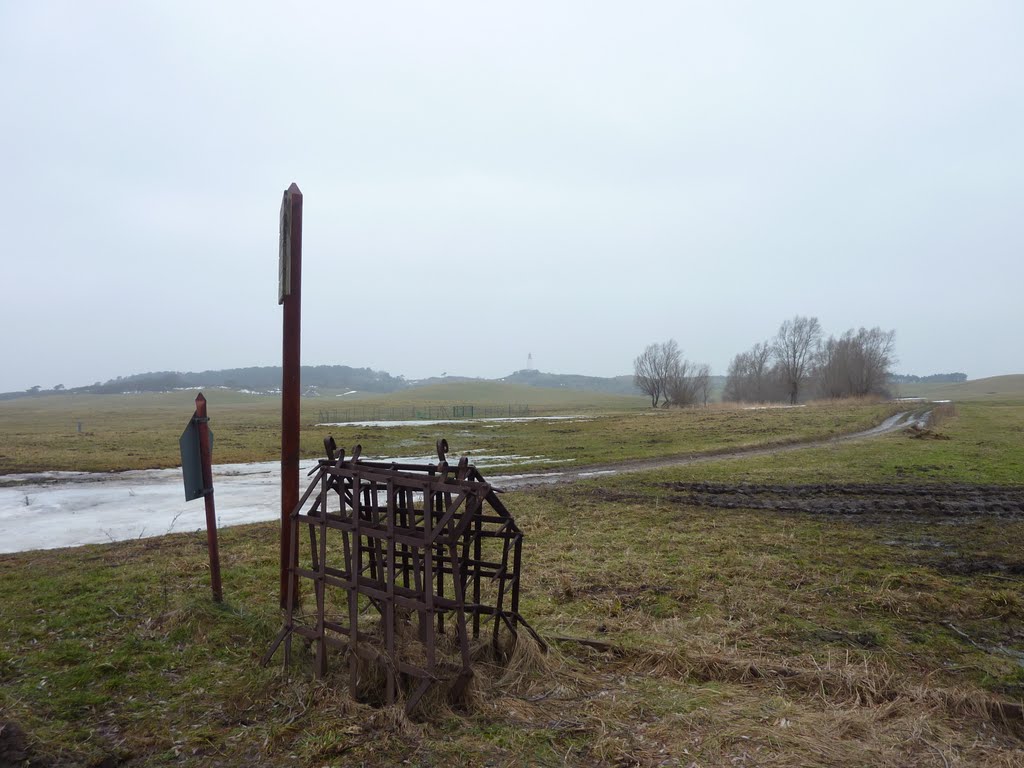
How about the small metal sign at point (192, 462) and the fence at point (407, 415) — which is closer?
the small metal sign at point (192, 462)

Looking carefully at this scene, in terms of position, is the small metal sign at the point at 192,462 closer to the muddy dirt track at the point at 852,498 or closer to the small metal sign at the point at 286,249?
the small metal sign at the point at 286,249

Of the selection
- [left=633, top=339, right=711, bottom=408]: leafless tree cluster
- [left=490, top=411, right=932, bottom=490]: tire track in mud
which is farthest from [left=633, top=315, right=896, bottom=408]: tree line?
[left=490, top=411, right=932, bottom=490]: tire track in mud

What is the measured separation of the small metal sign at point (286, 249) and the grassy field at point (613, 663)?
11.1ft

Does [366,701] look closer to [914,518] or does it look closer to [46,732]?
[46,732]

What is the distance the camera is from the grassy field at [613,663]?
14.0 feet

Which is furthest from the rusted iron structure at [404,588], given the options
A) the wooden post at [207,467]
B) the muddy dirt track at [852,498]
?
the muddy dirt track at [852,498]

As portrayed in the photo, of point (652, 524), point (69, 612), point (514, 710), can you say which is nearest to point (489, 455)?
point (652, 524)

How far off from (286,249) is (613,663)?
5.04 m

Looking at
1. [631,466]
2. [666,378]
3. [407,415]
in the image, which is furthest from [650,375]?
[631,466]

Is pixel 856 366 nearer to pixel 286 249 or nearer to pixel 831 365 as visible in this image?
pixel 831 365

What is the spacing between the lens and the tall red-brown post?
622 cm

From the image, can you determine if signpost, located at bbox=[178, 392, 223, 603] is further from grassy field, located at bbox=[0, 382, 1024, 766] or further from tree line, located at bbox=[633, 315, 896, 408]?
tree line, located at bbox=[633, 315, 896, 408]

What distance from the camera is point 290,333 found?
634 centimetres

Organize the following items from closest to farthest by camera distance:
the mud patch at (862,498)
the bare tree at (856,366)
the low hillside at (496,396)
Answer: the mud patch at (862,498) → the bare tree at (856,366) → the low hillside at (496,396)
